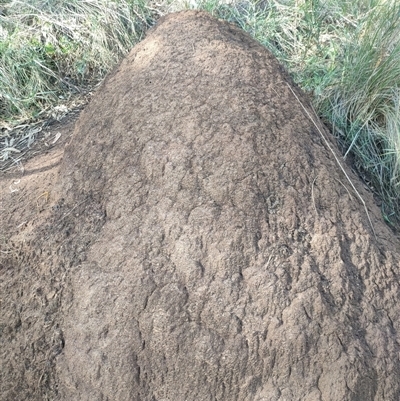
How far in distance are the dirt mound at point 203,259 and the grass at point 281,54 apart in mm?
896

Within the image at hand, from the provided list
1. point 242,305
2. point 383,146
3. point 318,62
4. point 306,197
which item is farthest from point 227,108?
point 318,62

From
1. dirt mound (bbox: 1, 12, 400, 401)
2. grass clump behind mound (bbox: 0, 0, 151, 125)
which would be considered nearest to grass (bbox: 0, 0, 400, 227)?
grass clump behind mound (bbox: 0, 0, 151, 125)

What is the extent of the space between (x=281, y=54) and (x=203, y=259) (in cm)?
237

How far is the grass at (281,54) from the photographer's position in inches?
140

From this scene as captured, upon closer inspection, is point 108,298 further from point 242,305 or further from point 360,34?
point 360,34

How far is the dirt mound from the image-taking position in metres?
2.22

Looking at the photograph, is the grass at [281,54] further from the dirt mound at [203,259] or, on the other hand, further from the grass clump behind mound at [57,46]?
the dirt mound at [203,259]

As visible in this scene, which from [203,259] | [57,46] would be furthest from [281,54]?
[203,259]

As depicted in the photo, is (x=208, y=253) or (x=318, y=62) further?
(x=318, y=62)

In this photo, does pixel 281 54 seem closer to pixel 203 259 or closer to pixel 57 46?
pixel 57 46

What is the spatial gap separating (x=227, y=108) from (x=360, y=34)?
181 cm

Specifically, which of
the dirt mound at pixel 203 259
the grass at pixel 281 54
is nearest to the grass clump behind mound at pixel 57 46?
the grass at pixel 281 54

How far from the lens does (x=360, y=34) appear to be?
3955 mm

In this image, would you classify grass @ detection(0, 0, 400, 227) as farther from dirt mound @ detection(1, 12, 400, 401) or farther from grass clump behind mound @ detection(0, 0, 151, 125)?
dirt mound @ detection(1, 12, 400, 401)
